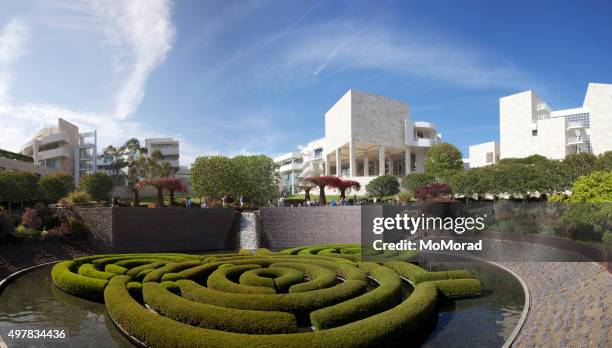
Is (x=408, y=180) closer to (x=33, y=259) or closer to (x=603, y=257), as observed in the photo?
(x=603, y=257)

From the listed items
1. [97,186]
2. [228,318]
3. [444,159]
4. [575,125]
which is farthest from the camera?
[575,125]

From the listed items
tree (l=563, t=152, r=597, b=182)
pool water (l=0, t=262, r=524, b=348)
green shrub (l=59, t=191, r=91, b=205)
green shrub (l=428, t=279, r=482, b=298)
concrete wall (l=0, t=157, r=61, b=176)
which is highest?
concrete wall (l=0, t=157, r=61, b=176)

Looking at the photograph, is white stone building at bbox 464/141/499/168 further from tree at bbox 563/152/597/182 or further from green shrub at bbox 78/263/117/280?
green shrub at bbox 78/263/117/280

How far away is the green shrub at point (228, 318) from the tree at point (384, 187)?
2023 inches

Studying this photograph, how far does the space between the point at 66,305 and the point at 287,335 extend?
11969 millimetres

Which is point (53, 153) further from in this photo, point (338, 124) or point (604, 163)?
point (604, 163)

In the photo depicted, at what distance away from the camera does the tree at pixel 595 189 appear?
25344 millimetres

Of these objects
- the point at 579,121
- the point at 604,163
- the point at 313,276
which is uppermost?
the point at 579,121

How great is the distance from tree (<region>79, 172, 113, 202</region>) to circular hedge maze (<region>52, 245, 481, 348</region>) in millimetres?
44028

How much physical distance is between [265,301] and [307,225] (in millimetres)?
23515

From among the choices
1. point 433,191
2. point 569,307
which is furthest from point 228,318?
point 433,191

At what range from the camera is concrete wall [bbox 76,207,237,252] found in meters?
31.9

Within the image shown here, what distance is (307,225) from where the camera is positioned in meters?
37.7

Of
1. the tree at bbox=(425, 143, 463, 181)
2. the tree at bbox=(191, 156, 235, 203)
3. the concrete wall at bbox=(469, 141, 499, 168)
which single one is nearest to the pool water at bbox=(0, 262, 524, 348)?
the tree at bbox=(191, 156, 235, 203)
